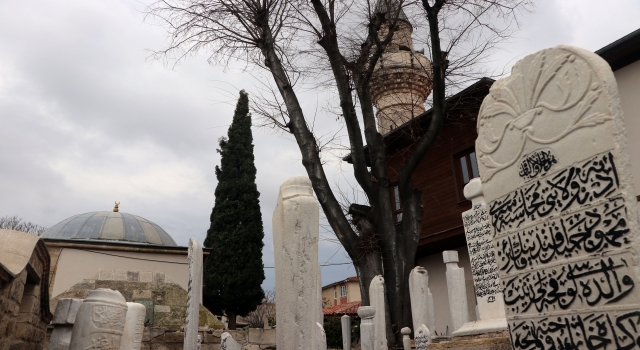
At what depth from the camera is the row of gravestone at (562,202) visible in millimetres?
2330

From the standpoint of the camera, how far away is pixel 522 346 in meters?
2.85

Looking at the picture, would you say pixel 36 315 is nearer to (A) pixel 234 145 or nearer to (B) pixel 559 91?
(B) pixel 559 91

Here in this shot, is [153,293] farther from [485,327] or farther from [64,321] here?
[485,327]

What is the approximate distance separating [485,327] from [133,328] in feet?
16.2

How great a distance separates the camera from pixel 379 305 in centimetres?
830

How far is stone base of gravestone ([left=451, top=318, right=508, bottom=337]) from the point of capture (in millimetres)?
4633

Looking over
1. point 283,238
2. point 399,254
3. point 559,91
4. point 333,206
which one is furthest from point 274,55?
point 559,91

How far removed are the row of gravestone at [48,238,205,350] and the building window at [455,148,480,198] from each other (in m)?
8.30

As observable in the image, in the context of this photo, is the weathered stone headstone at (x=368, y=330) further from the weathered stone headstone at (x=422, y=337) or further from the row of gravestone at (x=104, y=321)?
the row of gravestone at (x=104, y=321)

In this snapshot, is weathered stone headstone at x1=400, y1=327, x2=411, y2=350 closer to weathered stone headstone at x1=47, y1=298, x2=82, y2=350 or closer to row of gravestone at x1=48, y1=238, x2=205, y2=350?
row of gravestone at x1=48, y1=238, x2=205, y2=350

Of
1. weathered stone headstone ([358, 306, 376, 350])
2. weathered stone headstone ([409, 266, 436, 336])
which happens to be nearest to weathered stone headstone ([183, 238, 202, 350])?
weathered stone headstone ([358, 306, 376, 350])

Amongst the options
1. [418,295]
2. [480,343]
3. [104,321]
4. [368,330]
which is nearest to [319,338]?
[480,343]

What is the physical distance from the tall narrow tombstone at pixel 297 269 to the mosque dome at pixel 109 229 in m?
10.6

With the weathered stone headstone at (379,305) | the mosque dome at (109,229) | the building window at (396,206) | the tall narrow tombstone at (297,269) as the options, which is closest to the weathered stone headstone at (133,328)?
the tall narrow tombstone at (297,269)
